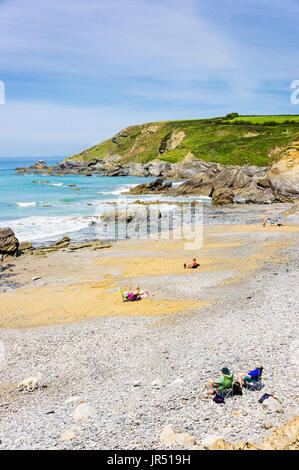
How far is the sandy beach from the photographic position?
9.23 m

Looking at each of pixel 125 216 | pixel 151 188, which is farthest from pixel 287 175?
pixel 125 216

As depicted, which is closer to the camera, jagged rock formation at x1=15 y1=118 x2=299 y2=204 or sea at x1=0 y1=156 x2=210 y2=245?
sea at x1=0 y1=156 x2=210 y2=245

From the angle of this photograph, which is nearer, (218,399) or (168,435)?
(168,435)

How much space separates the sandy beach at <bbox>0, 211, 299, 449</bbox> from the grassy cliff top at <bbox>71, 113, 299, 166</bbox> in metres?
59.2

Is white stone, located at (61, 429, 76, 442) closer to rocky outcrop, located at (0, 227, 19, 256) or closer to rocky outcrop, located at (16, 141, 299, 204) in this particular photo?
rocky outcrop, located at (0, 227, 19, 256)

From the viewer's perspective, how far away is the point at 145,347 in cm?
1397

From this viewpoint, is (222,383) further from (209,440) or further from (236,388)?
(209,440)

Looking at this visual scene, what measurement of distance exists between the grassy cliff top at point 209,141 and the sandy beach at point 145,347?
5924 cm

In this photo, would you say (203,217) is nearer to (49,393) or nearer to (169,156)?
(49,393)

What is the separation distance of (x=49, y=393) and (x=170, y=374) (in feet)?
12.5

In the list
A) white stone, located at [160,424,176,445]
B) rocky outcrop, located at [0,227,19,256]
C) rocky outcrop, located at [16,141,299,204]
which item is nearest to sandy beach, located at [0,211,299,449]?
white stone, located at [160,424,176,445]

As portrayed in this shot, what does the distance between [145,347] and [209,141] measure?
135091 mm

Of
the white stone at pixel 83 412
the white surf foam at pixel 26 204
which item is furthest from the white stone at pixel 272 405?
the white surf foam at pixel 26 204

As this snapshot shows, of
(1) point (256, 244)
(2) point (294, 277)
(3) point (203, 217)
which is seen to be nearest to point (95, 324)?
(2) point (294, 277)
